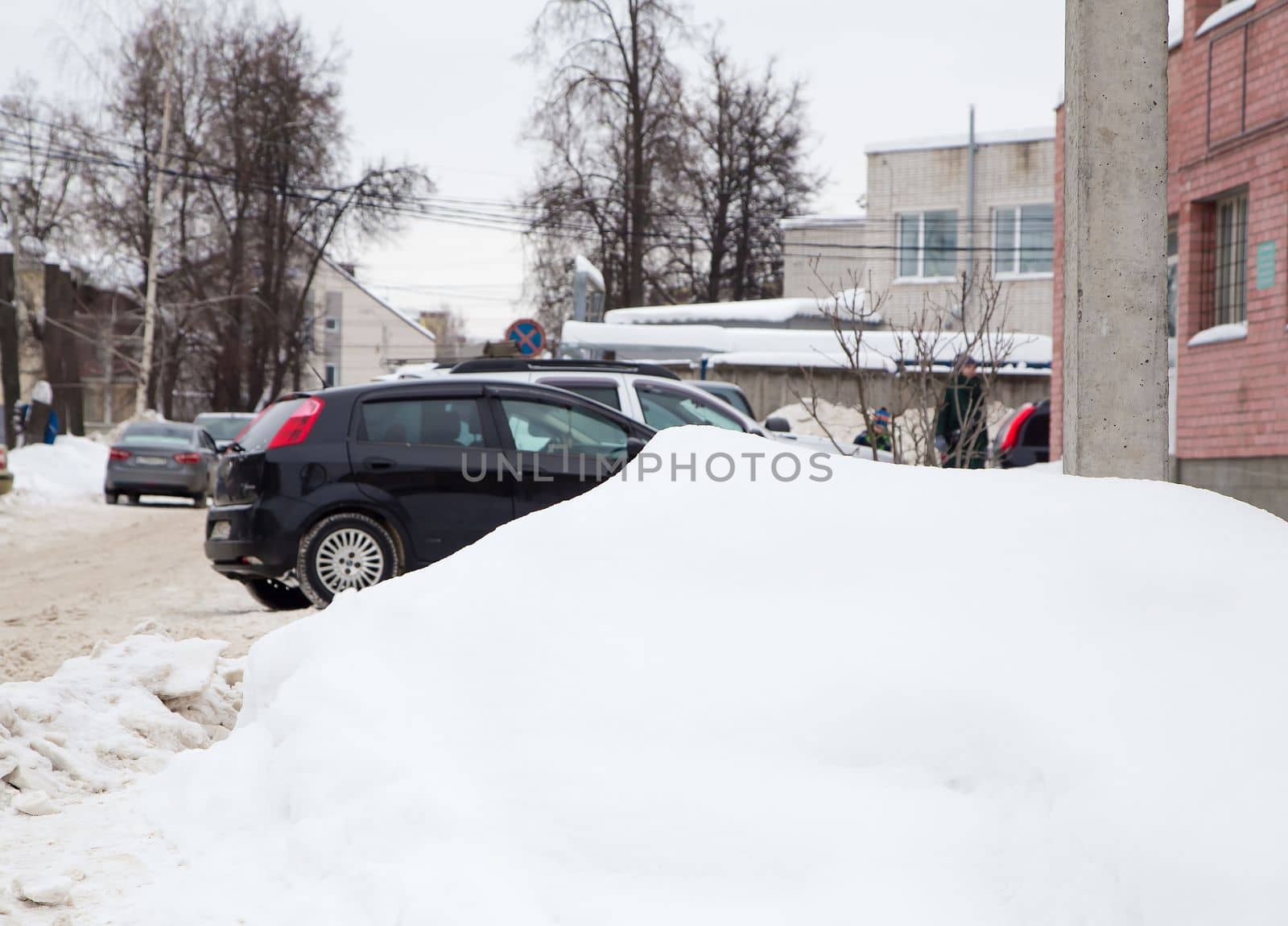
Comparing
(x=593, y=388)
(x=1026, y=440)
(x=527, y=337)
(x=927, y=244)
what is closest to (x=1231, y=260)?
(x=1026, y=440)

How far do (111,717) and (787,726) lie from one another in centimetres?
320

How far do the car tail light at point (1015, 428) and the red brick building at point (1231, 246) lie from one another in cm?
198

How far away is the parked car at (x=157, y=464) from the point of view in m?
22.6

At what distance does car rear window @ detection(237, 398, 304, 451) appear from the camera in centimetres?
937

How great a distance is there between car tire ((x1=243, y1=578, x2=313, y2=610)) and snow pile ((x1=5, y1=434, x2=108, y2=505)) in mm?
12786

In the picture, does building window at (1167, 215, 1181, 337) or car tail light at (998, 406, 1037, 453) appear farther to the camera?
car tail light at (998, 406, 1037, 453)

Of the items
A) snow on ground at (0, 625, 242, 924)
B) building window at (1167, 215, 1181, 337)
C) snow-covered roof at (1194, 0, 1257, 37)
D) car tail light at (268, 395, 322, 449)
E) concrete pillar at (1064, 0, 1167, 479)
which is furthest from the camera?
building window at (1167, 215, 1181, 337)

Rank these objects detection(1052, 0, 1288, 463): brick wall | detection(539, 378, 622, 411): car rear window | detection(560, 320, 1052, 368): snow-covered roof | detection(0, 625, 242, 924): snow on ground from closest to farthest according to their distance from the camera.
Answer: detection(0, 625, 242, 924): snow on ground < detection(539, 378, 622, 411): car rear window < detection(1052, 0, 1288, 463): brick wall < detection(560, 320, 1052, 368): snow-covered roof

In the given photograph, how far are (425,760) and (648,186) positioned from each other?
106 ft

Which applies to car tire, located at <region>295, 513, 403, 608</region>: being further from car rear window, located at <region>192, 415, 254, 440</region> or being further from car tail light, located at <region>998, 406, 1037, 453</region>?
car rear window, located at <region>192, 415, 254, 440</region>

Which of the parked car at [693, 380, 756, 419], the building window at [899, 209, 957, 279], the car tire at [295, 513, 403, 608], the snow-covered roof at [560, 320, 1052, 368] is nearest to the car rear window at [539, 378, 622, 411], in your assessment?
the car tire at [295, 513, 403, 608]

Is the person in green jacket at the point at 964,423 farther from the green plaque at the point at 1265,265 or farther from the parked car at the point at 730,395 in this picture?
the green plaque at the point at 1265,265

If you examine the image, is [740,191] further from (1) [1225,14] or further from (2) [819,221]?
(1) [1225,14]

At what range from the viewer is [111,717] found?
543 cm
